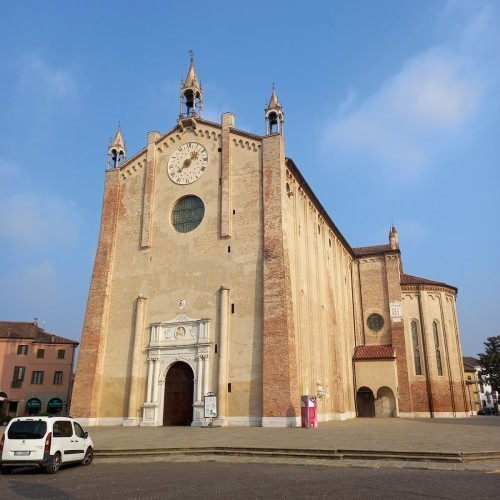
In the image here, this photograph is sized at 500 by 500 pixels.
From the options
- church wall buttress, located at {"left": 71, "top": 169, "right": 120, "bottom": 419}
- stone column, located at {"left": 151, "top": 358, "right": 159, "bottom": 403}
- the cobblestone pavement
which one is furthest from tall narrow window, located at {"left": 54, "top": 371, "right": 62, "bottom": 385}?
the cobblestone pavement

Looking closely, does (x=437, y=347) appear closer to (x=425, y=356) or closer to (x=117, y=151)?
(x=425, y=356)

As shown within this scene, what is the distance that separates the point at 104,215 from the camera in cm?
3194

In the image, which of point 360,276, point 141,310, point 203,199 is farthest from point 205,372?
point 360,276

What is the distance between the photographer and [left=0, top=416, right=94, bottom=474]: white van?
1220 cm

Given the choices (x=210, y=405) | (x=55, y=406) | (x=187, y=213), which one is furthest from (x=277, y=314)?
(x=55, y=406)

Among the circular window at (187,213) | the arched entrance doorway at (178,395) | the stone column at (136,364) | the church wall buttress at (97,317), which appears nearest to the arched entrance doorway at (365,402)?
the arched entrance doorway at (178,395)

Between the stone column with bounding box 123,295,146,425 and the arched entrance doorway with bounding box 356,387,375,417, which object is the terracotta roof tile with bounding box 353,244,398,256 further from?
the stone column with bounding box 123,295,146,425

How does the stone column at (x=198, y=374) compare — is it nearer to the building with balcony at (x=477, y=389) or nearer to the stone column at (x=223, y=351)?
the stone column at (x=223, y=351)

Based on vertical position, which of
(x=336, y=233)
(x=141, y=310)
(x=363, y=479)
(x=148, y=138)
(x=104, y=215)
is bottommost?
(x=363, y=479)

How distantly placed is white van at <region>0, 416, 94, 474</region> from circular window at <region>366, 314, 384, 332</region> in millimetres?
34233

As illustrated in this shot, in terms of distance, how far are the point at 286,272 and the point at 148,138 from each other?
14.3m

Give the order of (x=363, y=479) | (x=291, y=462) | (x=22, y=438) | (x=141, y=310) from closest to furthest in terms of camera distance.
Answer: (x=363, y=479), (x=22, y=438), (x=291, y=462), (x=141, y=310)

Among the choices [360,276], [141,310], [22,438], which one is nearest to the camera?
[22,438]

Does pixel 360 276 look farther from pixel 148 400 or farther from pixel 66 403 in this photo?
pixel 66 403
